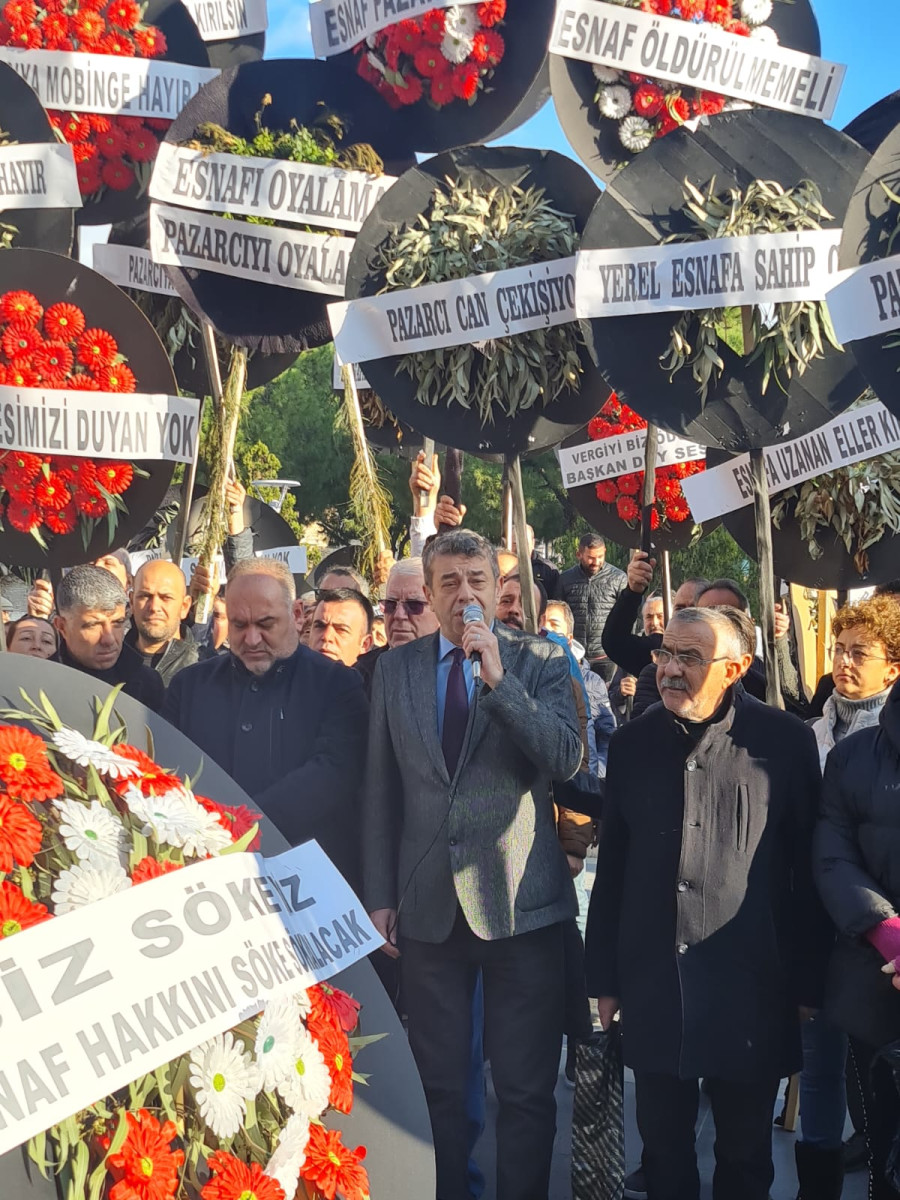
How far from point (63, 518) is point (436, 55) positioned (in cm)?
233

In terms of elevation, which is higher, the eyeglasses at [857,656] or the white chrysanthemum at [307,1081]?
the eyeglasses at [857,656]

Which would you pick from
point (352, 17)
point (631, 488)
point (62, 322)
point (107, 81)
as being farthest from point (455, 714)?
point (107, 81)

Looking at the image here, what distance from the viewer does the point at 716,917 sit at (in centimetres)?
367

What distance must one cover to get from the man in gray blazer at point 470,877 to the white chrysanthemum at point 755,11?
7.29 ft

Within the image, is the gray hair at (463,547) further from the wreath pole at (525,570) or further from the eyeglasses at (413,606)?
the eyeglasses at (413,606)

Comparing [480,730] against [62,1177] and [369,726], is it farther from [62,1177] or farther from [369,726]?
[62,1177]

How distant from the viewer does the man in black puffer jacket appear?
9.32 metres

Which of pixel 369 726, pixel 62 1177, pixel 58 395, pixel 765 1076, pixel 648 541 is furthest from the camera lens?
pixel 648 541

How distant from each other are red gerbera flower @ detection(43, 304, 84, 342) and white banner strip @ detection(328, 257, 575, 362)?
0.83 meters

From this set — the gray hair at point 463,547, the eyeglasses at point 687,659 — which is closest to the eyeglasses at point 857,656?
the eyeglasses at point 687,659

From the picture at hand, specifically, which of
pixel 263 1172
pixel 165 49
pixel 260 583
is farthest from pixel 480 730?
pixel 165 49

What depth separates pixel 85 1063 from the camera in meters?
1.72

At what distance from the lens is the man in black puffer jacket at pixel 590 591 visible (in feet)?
30.6

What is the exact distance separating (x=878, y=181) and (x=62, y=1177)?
333cm
